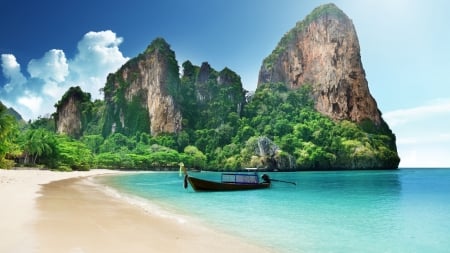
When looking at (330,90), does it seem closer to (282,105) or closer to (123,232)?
(282,105)

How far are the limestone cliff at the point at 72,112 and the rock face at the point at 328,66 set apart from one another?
76.2 meters

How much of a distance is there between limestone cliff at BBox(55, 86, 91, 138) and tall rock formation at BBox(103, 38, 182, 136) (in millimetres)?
11148

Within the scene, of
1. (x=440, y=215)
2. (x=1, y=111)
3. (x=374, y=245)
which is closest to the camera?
(x=374, y=245)

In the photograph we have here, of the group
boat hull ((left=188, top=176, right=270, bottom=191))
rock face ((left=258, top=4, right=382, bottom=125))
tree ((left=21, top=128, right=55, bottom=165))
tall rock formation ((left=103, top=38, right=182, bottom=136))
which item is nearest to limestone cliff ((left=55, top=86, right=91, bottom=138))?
tall rock formation ((left=103, top=38, right=182, bottom=136))

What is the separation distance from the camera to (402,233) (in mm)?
12414

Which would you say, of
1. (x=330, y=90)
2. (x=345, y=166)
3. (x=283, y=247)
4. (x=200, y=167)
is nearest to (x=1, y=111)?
(x=283, y=247)

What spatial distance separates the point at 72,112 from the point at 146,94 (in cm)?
3383

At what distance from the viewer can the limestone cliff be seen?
147 meters

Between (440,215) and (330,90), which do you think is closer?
(440,215)

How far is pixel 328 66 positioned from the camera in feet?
442

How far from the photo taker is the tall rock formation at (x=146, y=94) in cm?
13000

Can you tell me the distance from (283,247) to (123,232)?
4.39m

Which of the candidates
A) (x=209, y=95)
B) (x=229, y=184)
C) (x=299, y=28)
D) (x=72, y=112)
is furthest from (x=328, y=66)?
(x=229, y=184)

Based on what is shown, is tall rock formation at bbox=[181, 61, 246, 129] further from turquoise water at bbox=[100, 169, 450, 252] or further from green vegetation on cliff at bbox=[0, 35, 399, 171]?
turquoise water at bbox=[100, 169, 450, 252]
